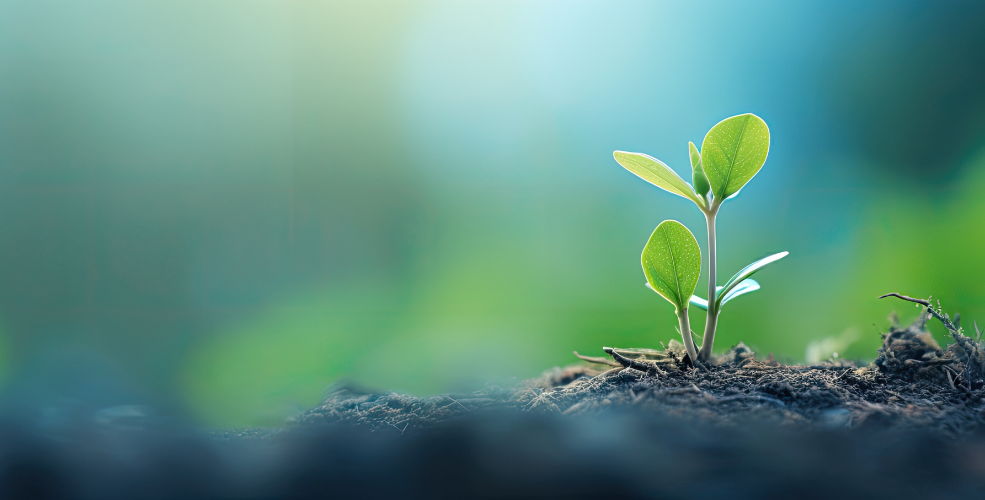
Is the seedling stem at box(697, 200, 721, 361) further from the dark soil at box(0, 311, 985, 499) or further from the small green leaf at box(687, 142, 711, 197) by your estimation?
the dark soil at box(0, 311, 985, 499)

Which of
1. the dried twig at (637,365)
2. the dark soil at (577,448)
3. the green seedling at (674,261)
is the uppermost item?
the green seedling at (674,261)

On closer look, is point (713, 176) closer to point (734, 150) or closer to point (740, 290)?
point (734, 150)

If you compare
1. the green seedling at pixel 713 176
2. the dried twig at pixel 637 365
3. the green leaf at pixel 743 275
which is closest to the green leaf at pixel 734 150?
the green seedling at pixel 713 176

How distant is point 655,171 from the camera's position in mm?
720

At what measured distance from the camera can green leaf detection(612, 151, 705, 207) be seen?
2.32 feet

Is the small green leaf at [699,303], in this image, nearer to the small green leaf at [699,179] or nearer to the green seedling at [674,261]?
the green seedling at [674,261]

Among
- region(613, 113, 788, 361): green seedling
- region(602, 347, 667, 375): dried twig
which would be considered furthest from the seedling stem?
region(602, 347, 667, 375): dried twig

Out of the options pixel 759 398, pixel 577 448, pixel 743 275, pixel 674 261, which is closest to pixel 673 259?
pixel 674 261

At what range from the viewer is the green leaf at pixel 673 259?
729mm

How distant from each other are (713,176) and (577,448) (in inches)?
18.8

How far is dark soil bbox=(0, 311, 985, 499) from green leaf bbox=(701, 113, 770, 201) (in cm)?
31

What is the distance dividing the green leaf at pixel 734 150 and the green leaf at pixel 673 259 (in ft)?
0.31

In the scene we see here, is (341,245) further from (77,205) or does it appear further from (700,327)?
(700,327)

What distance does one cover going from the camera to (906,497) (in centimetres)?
46
